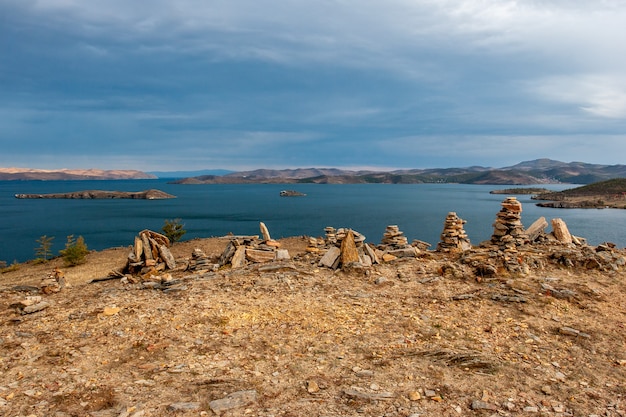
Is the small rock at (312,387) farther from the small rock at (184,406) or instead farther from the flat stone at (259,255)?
the flat stone at (259,255)

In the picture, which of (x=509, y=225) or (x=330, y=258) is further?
(x=509, y=225)

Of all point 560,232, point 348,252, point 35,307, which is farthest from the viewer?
point 560,232

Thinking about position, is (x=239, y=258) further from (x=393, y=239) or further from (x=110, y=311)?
(x=393, y=239)

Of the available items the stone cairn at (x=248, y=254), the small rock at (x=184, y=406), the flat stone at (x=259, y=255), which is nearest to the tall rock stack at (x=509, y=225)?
the stone cairn at (x=248, y=254)

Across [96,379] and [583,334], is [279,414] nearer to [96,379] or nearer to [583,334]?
[96,379]

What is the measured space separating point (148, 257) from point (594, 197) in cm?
17258

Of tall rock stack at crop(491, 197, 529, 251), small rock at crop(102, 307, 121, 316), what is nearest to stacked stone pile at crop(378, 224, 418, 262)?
tall rock stack at crop(491, 197, 529, 251)

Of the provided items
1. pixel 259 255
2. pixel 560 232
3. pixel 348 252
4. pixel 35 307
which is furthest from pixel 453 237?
pixel 35 307

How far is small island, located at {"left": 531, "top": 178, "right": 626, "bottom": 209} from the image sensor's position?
127 m

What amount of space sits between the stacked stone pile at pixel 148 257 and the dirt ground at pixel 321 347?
448 centimetres

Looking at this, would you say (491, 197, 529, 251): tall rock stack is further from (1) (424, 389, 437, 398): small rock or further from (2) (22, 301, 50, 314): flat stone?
(2) (22, 301, 50, 314): flat stone

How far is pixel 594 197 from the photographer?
144125 mm

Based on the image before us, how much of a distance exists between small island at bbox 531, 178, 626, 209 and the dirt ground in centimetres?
13771

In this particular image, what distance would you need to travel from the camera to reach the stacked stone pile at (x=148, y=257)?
20.1 meters
